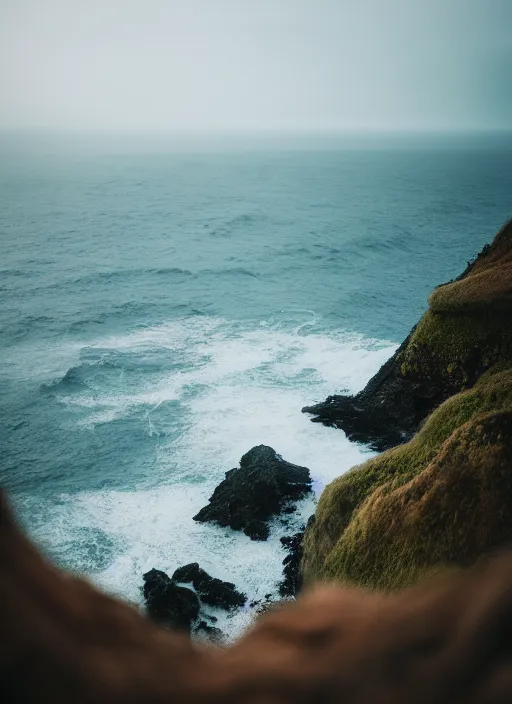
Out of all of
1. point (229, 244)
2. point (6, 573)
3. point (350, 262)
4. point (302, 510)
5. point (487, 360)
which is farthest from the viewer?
point (229, 244)

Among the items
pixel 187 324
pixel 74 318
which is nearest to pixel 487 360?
pixel 187 324

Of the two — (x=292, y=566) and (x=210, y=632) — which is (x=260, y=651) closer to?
(x=210, y=632)

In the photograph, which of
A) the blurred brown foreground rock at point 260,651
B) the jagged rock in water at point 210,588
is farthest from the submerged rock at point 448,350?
the blurred brown foreground rock at point 260,651

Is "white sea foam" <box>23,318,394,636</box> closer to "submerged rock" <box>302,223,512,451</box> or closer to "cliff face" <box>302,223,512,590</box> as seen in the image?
"submerged rock" <box>302,223,512,451</box>

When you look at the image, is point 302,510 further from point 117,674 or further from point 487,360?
point 117,674

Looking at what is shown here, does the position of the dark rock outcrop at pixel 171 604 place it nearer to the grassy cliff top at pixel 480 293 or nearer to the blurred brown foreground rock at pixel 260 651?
the grassy cliff top at pixel 480 293

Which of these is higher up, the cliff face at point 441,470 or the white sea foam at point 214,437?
the cliff face at point 441,470
